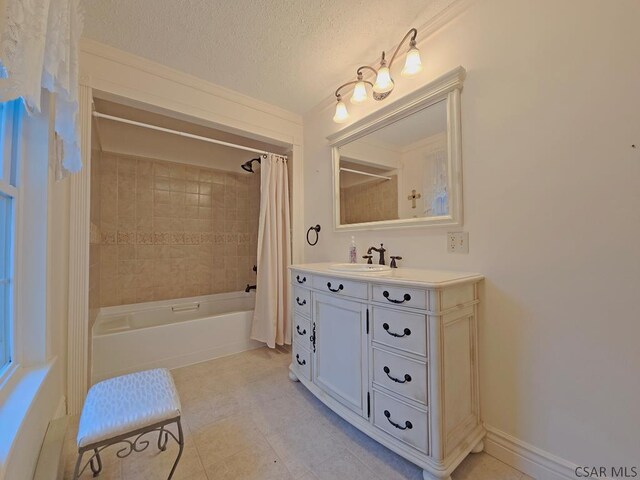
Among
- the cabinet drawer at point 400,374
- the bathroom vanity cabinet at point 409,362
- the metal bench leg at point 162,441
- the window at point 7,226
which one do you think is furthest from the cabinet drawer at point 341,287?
the window at point 7,226

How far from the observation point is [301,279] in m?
1.84

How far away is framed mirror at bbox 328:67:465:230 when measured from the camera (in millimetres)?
1428

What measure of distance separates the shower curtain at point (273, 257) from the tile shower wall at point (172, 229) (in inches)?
39.4

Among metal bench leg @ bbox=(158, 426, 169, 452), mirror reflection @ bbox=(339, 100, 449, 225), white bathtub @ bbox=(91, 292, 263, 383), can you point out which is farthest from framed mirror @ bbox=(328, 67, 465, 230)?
metal bench leg @ bbox=(158, 426, 169, 452)

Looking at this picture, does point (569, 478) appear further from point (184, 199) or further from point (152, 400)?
point (184, 199)

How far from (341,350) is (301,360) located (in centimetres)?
48

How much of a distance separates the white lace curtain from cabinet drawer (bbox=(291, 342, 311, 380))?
5.34 feet

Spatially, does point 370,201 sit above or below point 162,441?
above

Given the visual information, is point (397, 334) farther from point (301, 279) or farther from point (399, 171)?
point (399, 171)

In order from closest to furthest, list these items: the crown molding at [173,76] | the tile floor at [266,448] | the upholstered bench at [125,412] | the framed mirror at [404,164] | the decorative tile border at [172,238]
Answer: the upholstered bench at [125,412]
the tile floor at [266,448]
the framed mirror at [404,164]
the crown molding at [173,76]
the decorative tile border at [172,238]

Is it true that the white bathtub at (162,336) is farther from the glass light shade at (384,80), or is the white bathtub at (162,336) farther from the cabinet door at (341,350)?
the glass light shade at (384,80)

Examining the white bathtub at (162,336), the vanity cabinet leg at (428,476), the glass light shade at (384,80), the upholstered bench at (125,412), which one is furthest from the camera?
the white bathtub at (162,336)

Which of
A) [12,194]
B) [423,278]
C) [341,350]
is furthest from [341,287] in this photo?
[12,194]

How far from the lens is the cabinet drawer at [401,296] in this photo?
1.11 m
